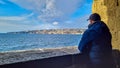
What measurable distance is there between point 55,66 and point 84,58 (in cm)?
56

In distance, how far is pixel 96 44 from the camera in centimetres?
482

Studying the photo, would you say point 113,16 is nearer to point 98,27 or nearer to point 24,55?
point 98,27

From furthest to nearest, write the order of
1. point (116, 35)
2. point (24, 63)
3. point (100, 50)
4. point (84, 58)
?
point (116, 35), point (84, 58), point (100, 50), point (24, 63)

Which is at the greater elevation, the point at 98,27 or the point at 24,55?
the point at 98,27

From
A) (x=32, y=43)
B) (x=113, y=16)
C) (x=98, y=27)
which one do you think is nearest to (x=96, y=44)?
(x=98, y=27)

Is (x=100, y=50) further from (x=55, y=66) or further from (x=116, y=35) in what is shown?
(x=116, y=35)

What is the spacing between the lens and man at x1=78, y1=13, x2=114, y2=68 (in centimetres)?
482

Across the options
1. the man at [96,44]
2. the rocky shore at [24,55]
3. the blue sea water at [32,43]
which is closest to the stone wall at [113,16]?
the rocky shore at [24,55]

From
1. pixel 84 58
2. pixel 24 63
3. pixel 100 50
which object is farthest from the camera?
pixel 84 58

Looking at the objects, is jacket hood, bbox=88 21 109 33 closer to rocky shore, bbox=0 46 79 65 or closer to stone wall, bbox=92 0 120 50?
rocky shore, bbox=0 46 79 65

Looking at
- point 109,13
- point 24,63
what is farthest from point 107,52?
point 109,13

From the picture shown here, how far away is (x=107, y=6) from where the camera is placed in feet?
21.9

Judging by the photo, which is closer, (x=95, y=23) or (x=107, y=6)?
(x=95, y=23)

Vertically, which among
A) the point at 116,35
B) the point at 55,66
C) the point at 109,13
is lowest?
the point at 55,66
